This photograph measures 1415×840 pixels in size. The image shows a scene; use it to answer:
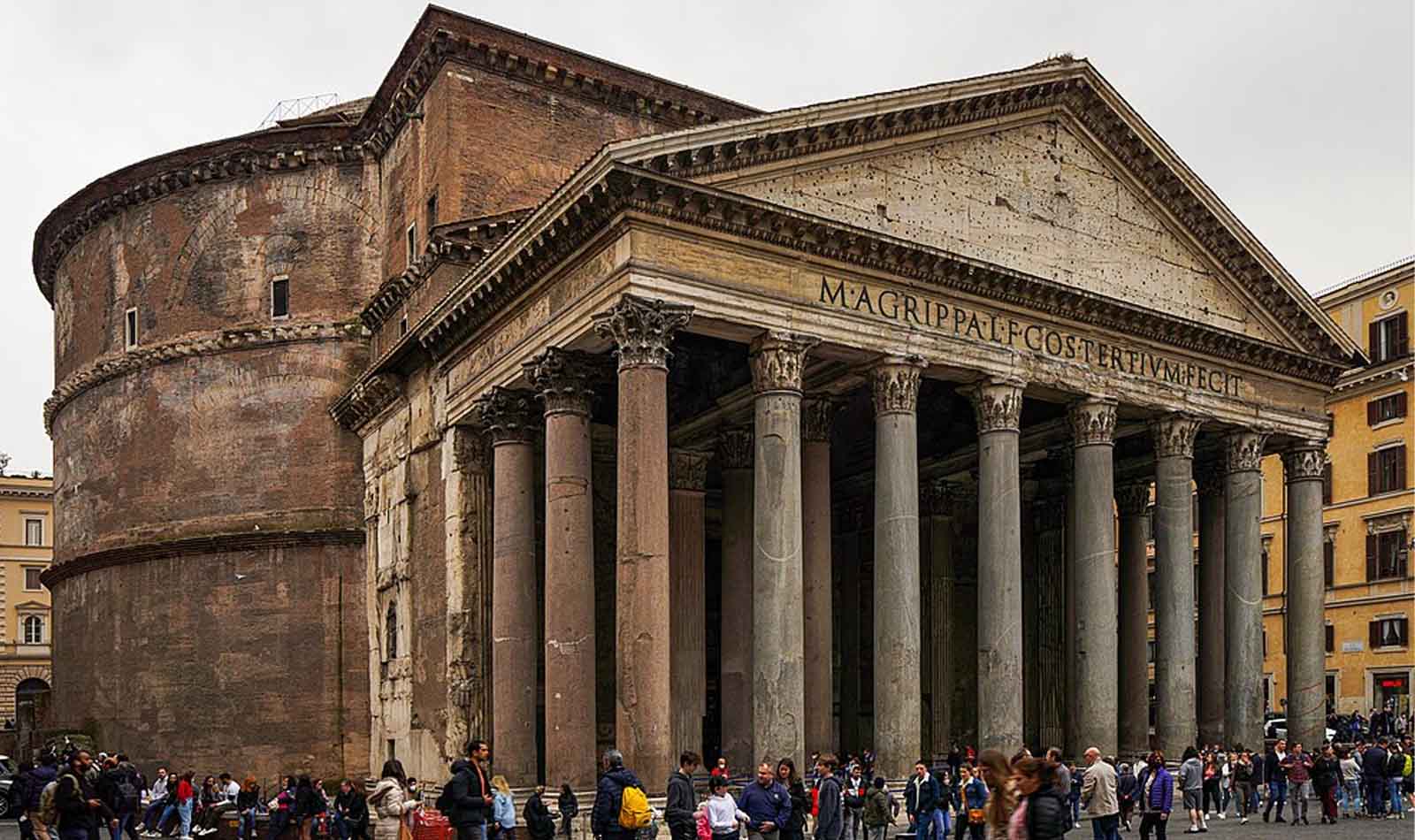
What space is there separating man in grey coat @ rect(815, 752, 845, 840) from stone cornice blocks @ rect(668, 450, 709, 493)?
9324 mm

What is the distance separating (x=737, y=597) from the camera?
883 inches

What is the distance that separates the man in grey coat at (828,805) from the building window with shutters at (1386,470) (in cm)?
2543

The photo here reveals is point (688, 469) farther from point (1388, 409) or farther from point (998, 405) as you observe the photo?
point (1388, 409)

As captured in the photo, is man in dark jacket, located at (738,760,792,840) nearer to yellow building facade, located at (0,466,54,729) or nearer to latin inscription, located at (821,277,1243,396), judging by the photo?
latin inscription, located at (821,277,1243,396)

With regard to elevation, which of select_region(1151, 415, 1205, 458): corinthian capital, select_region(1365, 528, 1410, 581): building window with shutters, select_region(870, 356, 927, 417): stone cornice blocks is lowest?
select_region(1365, 528, 1410, 581): building window with shutters

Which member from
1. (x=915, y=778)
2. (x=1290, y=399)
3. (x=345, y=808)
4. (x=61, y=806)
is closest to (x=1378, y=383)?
(x=1290, y=399)

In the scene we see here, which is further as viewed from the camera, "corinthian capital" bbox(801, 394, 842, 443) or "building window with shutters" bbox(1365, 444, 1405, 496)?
"building window with shutters" bbox(1365, 444, 1405, 496)

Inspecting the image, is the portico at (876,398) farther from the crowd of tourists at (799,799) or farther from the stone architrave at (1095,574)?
the crowd of tourists at (799,799)

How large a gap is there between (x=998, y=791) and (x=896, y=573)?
1115 cm

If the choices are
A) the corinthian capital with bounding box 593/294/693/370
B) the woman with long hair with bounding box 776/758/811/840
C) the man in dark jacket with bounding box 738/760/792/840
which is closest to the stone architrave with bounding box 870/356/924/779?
the corinthian capital with bounding box 593/294/693/370

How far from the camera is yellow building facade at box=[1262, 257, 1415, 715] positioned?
35.2 metres

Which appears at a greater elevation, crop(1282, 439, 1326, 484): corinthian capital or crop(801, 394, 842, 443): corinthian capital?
crop(801, 394, 842, 443): corinthian capital

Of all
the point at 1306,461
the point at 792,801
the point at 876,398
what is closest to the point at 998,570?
the point at 876,398

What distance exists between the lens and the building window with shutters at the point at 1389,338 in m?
35.2
